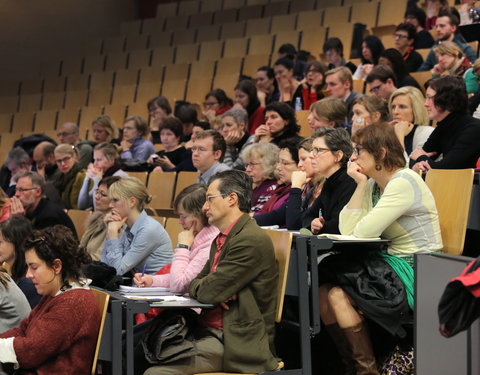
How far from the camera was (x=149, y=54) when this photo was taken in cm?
925

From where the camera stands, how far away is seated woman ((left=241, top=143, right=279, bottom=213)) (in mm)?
4180

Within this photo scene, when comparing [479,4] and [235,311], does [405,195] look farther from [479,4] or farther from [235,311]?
[479,4]

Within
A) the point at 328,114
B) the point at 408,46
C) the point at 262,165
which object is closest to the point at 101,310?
the point at 262,165

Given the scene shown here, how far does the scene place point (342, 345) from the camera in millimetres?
3080

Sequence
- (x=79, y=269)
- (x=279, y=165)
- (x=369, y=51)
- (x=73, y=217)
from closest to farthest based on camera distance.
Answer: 1. (x=79, y=269)
2. (x=279, y=165)
3. (x=73, y=217)
4. (x=369, y=51)

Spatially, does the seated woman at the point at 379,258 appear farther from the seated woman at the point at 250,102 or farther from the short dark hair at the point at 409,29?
the short dark hair at the point at 409,29

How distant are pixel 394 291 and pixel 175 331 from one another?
0.82 metres

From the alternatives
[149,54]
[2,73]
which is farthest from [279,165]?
[2,73]

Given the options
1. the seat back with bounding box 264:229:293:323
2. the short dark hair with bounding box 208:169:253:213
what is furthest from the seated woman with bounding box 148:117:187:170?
the seat back with bounding box 264:229:293:323

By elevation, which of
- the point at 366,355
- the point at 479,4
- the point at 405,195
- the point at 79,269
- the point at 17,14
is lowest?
the point at 366,355

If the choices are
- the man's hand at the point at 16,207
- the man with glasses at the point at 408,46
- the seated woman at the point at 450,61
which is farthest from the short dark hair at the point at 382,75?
the man's hand at the point at 16,207

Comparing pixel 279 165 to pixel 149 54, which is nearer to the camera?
pixel 279 165

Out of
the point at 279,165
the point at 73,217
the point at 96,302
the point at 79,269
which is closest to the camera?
the point at 96,302

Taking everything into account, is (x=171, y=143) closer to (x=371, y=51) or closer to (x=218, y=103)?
(x=218, y=103)
